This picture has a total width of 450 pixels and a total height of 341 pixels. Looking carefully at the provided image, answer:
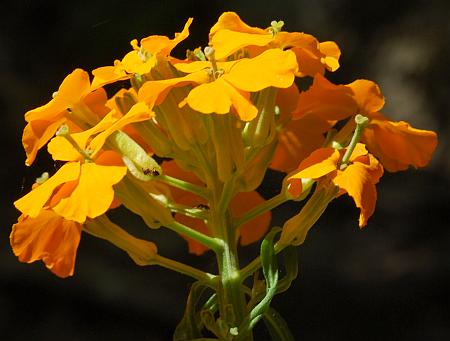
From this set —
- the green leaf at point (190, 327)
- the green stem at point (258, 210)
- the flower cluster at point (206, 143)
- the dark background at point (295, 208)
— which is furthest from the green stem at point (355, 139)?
the dark background at point (295, 208)

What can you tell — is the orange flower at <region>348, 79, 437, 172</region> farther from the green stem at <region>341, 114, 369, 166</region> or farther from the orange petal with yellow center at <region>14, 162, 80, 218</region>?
the orange petal with yellow center at <region>14, 162, 80, 218</region>

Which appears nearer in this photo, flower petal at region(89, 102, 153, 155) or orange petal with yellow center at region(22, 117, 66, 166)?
flower petal at region(89, 102, 153, 155)

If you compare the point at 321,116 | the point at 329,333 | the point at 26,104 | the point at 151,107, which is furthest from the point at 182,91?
the point at 329,333

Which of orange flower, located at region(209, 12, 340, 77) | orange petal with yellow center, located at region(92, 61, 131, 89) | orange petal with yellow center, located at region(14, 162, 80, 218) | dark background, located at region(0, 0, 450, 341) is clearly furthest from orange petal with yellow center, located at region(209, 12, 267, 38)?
dark background, located at region(0, 0, 450, 341)

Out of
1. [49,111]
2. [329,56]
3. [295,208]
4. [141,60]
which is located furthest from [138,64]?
[295,208]

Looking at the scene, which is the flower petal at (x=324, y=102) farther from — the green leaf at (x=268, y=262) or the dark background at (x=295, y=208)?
the dark background at (x=295, y=208)

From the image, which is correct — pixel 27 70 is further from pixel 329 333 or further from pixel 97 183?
pixel 97 183
